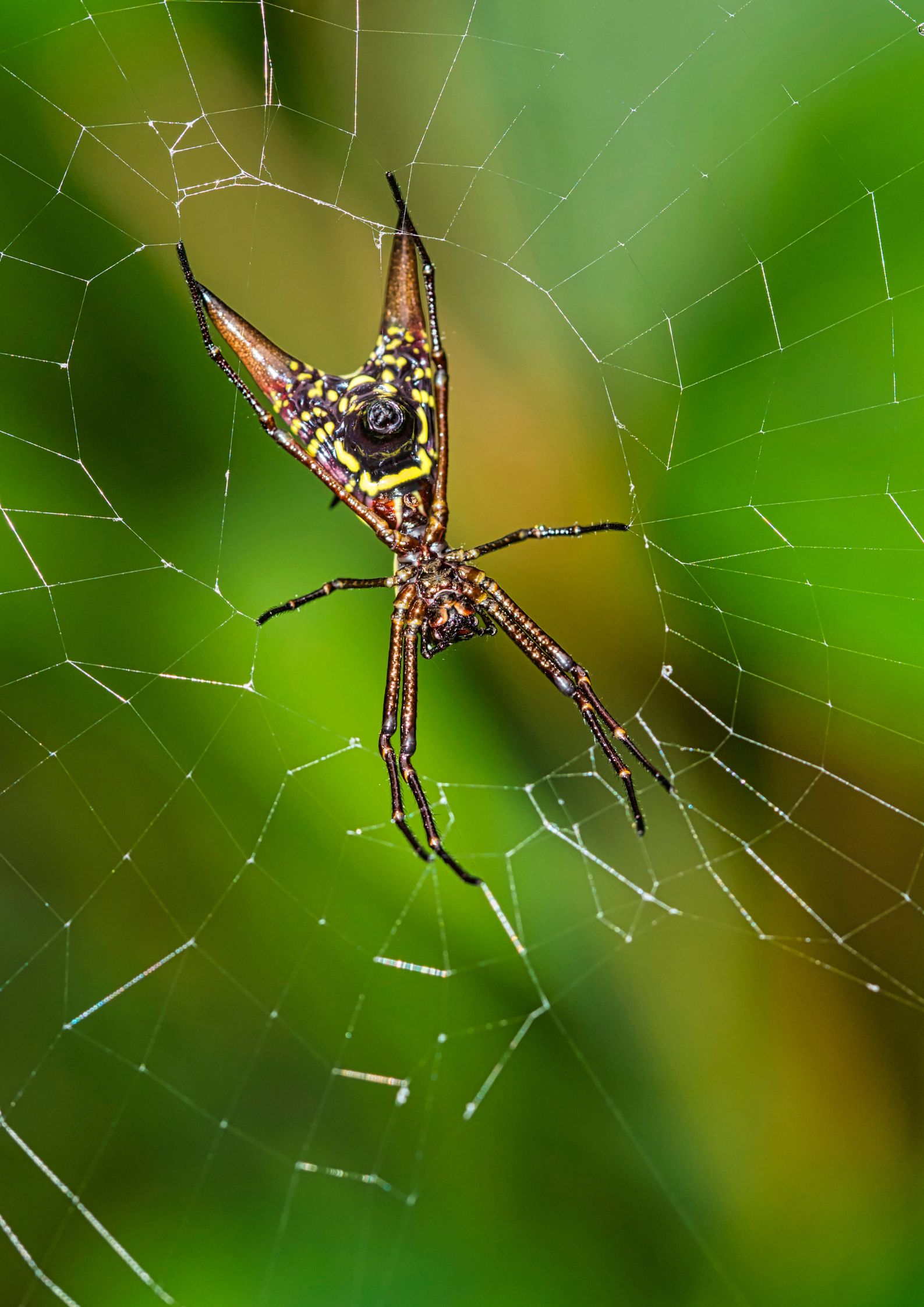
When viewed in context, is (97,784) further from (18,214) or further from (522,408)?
(522,408)

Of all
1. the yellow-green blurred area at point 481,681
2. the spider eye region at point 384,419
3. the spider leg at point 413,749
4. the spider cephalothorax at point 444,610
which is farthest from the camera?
the spider cephalothorax at point 444,610

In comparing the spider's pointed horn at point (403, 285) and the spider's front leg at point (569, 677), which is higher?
the spider's pointed horn at point (403, 285)

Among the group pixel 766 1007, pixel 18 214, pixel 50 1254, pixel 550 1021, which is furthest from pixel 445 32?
pixel 50 1254

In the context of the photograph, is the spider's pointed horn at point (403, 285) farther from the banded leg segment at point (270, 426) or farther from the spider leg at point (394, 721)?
the spider leg at point (394, 721)

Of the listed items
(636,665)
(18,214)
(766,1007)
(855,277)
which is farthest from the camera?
(766,1007)

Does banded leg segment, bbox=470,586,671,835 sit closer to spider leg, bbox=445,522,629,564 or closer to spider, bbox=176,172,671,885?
spider, bbox=176,172,671,885

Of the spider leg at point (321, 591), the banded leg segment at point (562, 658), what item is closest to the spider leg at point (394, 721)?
the spider leg at point (321, 591)
